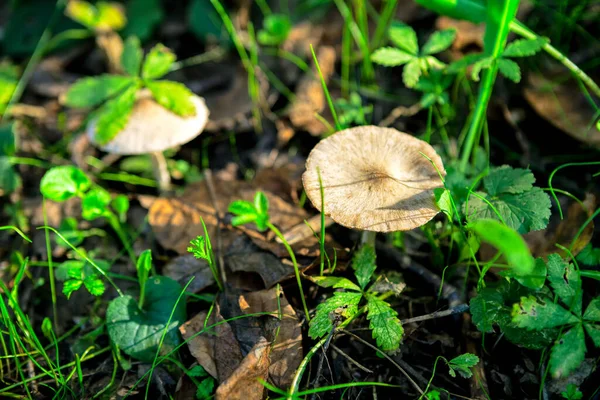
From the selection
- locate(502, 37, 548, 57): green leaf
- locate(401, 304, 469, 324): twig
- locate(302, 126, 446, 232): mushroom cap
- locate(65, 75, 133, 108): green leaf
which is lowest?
locate(401, 304, 469, 324): twig

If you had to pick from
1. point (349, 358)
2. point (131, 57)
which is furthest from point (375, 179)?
point (131, 57)

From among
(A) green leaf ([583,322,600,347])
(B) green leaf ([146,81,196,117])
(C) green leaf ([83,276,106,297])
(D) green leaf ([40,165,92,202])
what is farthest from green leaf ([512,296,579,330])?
(D) green leaf ([40,165,92,202])

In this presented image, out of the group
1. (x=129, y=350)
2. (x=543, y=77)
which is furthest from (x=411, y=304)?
(x=543, y=77)

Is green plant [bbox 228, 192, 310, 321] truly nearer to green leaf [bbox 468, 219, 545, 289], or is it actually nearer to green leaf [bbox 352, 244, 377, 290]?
green leaf [bbox 352, 244, 377, 290]

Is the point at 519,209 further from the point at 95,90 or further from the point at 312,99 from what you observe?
the point at 95,90

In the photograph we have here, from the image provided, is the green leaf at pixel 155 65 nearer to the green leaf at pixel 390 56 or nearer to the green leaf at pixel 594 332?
the green leaf at pixel 390 56

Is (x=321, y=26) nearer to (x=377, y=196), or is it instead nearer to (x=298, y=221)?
(x=298, y=221)
